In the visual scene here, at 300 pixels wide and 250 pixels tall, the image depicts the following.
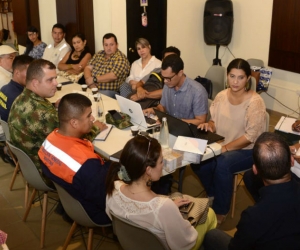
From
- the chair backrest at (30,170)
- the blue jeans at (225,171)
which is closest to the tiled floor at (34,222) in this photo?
the blue jeans at (225,171)

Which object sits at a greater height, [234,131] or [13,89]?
[13,89]

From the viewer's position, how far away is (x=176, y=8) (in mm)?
5871

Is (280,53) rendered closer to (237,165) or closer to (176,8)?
(176,8)

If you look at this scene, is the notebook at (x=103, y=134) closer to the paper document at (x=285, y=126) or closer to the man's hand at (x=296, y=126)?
the paper document at (x=285, y=126)

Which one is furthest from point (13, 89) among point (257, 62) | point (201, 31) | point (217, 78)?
point (201, 31)

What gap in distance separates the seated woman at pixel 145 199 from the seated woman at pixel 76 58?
337 cm

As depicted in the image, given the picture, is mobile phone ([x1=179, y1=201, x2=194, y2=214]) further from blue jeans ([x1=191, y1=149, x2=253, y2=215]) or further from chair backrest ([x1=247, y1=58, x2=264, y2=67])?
chair backrest ([x1=247, y1=58, x2=264, y2=67])

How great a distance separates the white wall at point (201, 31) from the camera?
536 cm

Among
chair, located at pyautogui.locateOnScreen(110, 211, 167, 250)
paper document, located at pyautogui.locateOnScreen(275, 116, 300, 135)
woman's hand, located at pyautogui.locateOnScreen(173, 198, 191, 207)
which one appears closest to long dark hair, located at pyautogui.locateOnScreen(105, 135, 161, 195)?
chair, located at pyautogui.locateOnScreen(110, 211, 167, 250)

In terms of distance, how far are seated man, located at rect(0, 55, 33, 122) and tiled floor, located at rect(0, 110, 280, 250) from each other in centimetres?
74

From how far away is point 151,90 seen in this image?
4.19m

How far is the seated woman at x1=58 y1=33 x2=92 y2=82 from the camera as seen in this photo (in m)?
5.24

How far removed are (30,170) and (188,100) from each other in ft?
4.66

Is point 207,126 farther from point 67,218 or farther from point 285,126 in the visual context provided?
point 67,218
